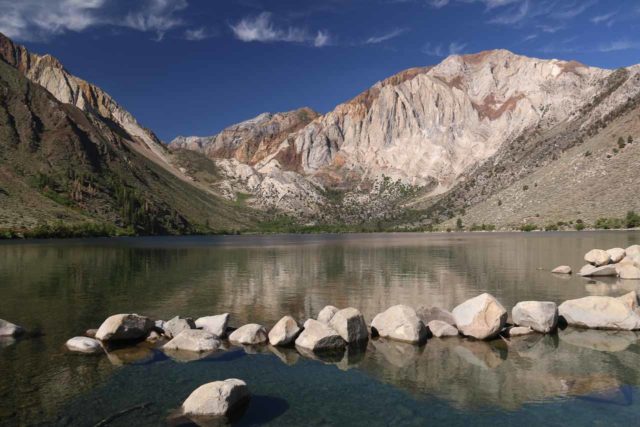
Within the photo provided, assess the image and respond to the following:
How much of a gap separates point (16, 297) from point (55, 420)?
34.1m

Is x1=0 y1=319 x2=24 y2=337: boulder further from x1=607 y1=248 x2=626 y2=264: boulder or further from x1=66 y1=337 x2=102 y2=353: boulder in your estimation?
x1=607 y1=248 x2=626 y2=264: boulder

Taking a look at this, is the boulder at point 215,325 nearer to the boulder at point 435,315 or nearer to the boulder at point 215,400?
the boulder at point 215,400

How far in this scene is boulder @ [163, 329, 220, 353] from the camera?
87.0ft

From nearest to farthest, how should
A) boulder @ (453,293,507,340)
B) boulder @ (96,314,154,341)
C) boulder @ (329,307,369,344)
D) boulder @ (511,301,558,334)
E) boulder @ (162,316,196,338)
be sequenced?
1. boulder @ (329,307,369,344)
2. boulder @ (96,314,154,341)
3. boulder @ (453,293,507,340)
4. boulder @ (162,316,196,338)
5. boulder @ (511,301,558,334)

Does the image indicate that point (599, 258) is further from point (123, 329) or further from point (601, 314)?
point (123, 329)

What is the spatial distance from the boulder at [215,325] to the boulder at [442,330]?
1333cm

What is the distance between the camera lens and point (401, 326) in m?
28.5

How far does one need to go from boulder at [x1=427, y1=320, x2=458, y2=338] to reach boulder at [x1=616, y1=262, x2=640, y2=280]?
39.9 m

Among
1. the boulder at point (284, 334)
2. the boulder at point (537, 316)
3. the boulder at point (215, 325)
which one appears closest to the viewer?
the boulder at point (284, 334)

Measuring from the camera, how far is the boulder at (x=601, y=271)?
189ft

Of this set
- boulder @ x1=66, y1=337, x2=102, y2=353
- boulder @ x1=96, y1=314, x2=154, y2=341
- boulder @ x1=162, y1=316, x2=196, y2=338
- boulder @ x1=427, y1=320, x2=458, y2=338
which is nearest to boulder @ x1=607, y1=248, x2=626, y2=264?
boulder @ x1=427, y1=320, x2=458, y2=338

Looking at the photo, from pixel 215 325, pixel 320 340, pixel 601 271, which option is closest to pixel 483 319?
pixel 320 340

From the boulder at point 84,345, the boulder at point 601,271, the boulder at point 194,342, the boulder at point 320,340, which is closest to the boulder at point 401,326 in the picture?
the boulder at point 320,340

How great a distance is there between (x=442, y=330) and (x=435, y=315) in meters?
2.25
